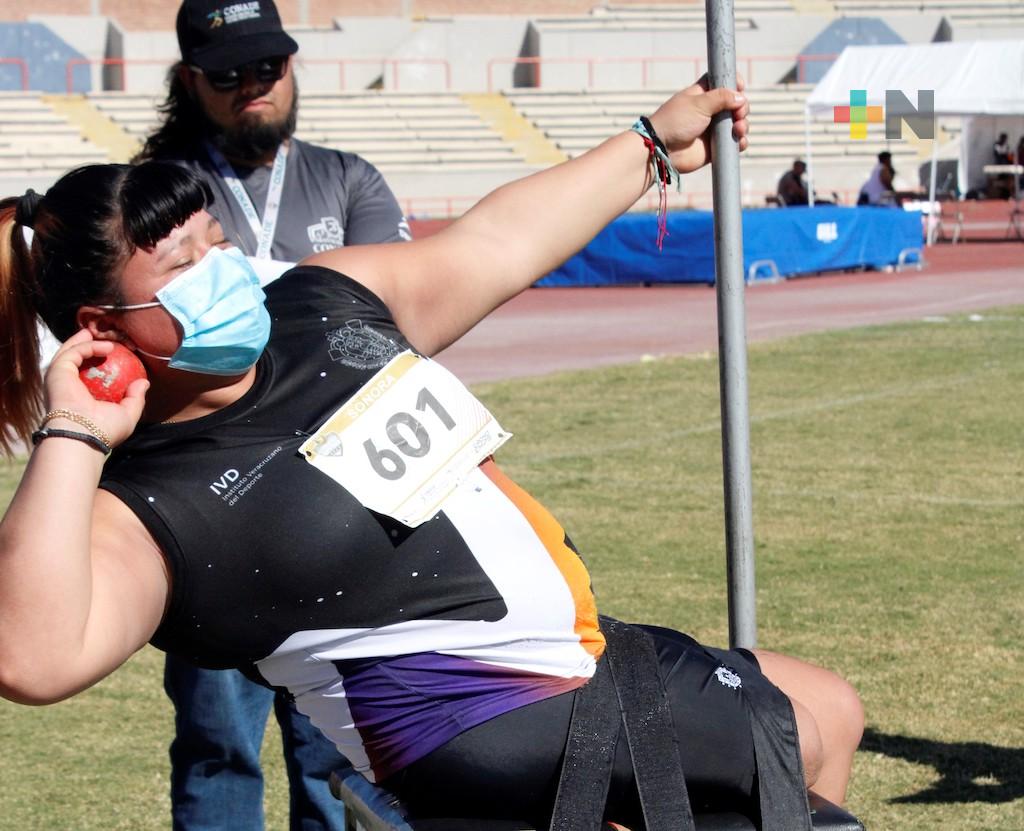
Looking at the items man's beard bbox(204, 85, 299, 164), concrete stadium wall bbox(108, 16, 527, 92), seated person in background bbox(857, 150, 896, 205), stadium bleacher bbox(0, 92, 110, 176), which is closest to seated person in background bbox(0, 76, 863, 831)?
man's beard bbox(204, 85, 299, 164)

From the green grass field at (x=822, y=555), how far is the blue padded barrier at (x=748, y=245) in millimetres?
7789

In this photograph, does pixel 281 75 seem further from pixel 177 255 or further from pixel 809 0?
pixel 809 0

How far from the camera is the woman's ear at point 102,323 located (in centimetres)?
254

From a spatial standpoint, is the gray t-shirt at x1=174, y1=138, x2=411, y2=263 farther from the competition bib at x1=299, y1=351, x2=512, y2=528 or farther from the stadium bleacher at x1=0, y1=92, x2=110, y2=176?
the stadium bleacher at x1=0, y1=92, x2=110, y2=176

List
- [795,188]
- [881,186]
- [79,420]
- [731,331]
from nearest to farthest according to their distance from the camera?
[79,420]
[731,331]
[881,186]
[795,188]

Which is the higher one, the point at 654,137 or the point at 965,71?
the point at 654,137

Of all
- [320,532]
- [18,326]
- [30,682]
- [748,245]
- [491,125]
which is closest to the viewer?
[30,682]

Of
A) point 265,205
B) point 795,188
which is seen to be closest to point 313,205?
point 265,205

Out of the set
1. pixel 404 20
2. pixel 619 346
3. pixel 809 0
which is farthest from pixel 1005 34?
pixel 619 346

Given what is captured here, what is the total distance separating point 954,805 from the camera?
14.2ft

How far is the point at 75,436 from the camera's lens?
2.29 m

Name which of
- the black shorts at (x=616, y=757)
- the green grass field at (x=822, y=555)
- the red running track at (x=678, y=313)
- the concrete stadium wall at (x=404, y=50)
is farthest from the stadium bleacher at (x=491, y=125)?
the black shorts at (x=616, y=757)

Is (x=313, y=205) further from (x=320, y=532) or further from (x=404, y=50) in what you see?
(x=404, y=50)

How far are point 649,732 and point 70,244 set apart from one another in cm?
119
